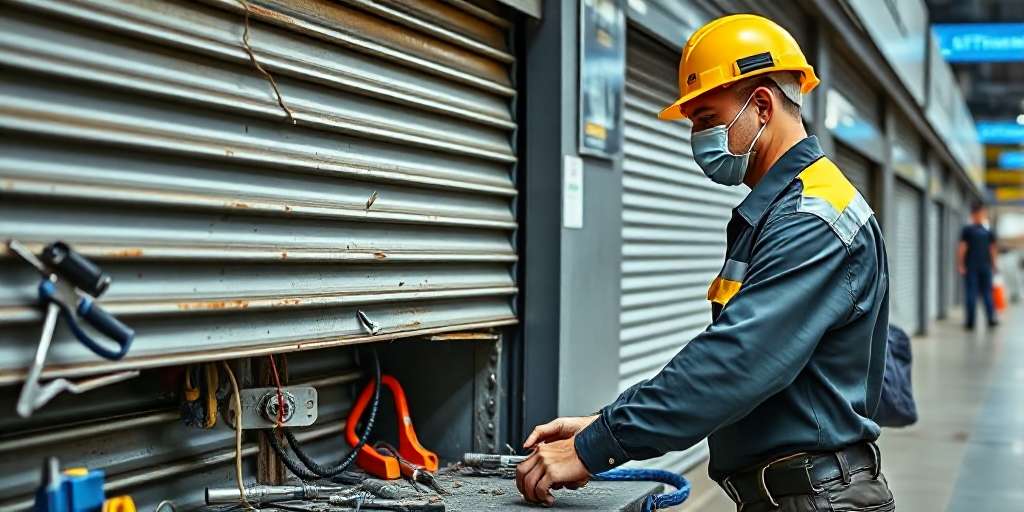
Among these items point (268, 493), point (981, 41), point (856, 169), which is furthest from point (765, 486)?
point (981, 41)

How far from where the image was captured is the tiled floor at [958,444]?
5.82m

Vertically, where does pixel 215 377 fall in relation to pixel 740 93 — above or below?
below

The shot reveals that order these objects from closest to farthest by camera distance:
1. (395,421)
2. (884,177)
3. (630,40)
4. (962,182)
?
(395,421)
(630,40)
(884,177)
(962,182)

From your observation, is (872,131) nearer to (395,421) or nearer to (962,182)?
(395,421)

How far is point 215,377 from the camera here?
105 inches

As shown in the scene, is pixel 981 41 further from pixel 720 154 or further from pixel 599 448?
pixel 599 448

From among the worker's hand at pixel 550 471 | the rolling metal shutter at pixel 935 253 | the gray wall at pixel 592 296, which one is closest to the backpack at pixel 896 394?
the gray wall at pixel 592 296

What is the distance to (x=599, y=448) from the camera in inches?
91.2

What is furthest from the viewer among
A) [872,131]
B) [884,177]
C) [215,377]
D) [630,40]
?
[884,177]

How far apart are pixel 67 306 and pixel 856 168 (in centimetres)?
1101

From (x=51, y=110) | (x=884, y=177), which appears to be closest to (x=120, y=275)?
(x=51, y=110)

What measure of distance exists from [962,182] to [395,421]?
2697 centimetres

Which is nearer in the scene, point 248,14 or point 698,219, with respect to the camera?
point 248,14

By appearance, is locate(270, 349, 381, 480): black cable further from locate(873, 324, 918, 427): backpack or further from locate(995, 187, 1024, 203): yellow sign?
locate(995, 187, 1024, 203): yellow sign
